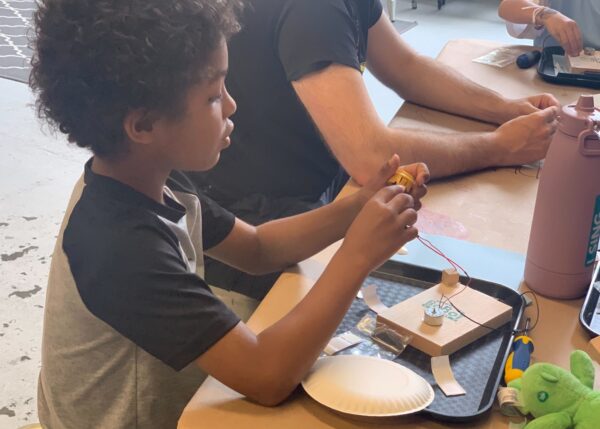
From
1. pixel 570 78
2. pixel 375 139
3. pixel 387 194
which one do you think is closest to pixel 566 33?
pixel 570 78

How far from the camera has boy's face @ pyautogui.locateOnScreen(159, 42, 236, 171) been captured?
36.0 inches

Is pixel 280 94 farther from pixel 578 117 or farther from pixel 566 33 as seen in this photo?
pixel 566 33

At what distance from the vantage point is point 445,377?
2.76ft

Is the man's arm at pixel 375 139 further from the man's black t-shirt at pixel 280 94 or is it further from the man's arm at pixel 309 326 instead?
the man's arm at pixel 309 326

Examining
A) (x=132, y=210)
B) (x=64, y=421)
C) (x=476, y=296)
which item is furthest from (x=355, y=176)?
(x=64, y=421)

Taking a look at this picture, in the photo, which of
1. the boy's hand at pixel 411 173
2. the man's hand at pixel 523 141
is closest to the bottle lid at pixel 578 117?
the boy's hand at pixel 411 173

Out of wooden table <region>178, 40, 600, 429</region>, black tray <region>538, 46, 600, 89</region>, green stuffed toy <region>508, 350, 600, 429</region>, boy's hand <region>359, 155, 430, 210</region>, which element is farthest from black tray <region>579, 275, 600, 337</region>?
black tray <region>538, 46, 600, 89</region>

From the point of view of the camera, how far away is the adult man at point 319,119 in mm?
1265

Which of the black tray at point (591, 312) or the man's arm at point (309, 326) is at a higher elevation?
the man's arm at point (309, 326)

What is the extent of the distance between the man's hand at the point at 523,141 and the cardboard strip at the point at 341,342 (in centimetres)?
62

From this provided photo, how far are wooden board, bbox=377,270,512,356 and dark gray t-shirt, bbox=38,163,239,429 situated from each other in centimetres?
22

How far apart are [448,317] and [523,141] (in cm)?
59

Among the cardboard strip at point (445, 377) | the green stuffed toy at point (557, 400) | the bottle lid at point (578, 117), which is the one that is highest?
the bottle lid at point (578, 117)

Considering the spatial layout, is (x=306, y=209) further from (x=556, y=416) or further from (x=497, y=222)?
(x=556, y=416)
